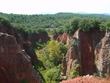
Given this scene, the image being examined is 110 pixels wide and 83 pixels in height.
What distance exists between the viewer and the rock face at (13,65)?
18.9m

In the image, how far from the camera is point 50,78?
27.0 metres

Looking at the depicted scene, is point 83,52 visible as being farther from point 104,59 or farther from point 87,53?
point 104,59

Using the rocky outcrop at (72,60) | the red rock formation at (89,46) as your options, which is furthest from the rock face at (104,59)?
the rocky outcrop at (72,60)

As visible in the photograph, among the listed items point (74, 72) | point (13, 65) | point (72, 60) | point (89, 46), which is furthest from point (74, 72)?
point (13, 65)

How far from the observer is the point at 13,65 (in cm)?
1930

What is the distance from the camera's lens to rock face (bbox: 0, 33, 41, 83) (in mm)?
18938

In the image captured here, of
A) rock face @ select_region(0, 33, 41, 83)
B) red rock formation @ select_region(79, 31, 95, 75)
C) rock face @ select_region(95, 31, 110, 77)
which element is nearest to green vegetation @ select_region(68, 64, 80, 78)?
red rock formation @ select_region(79, 31, 95, 75)

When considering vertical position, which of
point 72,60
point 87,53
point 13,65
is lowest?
point 72,60

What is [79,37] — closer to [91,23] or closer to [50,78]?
[91,23]

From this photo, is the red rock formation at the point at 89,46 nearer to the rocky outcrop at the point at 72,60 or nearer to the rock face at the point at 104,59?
the rocky outcrop at the point at 72,60

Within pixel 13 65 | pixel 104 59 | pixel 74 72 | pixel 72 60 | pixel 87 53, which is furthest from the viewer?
pixel 87 53

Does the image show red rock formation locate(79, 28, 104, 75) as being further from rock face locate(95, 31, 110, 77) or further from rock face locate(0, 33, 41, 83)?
rock face locate(0, 33, 41, 83)

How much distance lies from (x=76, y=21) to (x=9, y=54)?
1991 cm

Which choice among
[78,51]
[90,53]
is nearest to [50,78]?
[78,51]
